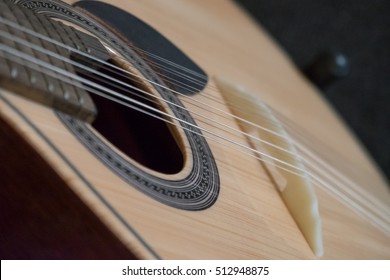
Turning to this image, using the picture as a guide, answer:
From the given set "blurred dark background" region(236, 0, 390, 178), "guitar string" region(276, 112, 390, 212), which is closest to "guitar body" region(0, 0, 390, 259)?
"guitar string" region(276, 112, 390, 212)

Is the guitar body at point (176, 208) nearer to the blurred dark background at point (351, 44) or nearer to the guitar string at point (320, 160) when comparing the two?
the guitar string at point (320, 160)

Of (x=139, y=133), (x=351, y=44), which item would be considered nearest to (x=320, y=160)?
(x=139, y=133)

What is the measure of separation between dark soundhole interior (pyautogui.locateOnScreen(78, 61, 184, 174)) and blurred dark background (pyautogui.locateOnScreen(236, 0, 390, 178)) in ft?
3.31

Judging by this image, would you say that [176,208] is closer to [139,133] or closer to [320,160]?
[139,133]

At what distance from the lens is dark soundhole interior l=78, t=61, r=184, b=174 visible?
2.10ft

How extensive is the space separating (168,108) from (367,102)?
116 centimetres

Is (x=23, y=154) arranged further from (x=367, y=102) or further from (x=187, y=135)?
(x=367, y=102)

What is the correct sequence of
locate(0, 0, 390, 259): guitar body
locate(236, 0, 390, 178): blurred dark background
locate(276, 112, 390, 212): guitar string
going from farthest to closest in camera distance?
locate(236, 0, 390, 178): blurred dark background, locate(276, 112, 390, 212): guitar string, locate(0, 0, 390, 259): guitar body

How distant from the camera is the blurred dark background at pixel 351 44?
160cm

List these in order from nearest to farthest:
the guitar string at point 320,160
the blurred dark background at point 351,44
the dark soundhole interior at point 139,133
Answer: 1. the dark soundhole interior at point 139,133
2. the guitar string at point 320,160
3. the blurred dark background at point 351,44

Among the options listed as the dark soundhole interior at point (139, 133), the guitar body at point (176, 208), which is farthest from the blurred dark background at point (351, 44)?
the dark soundhole interior at point (139, 133)

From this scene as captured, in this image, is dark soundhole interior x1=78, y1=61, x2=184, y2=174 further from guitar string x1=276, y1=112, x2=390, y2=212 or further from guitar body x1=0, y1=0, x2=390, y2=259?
guitar string x1=276, y1=112, x2=390, y2=212

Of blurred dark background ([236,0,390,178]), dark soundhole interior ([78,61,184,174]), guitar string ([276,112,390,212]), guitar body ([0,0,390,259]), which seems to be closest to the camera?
guitar body ([0,0,390,259])

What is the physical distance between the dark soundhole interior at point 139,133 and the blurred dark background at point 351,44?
1.01m
